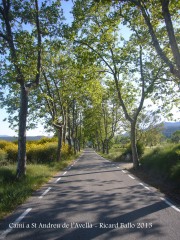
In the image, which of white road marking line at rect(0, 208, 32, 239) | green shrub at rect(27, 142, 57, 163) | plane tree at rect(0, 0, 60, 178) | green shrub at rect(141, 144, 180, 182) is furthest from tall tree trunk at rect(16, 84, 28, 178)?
green shrub at rect(27, 142, 57, 163)

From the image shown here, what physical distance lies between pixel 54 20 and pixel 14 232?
10.6 m

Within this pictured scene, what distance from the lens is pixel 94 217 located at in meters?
7.05

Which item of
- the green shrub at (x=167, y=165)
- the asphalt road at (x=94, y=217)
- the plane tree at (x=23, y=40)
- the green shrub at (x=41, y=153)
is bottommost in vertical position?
the asphalt road at (x=94, y=217)

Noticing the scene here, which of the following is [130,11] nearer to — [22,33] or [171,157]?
[22,33]

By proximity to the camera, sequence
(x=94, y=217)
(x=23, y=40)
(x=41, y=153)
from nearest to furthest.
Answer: (x=94, y=217) < (x=23, y=40) < (x=41, y=153)

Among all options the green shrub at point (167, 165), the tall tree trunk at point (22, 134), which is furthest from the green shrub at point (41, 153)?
the green shrub at point (167, 165)

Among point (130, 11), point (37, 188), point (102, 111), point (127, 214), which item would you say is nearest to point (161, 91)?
point (130, 11)

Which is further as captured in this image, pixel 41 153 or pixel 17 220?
pixel 41 153

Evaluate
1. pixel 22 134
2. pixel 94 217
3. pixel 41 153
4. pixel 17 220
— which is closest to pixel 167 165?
pixel 22 134

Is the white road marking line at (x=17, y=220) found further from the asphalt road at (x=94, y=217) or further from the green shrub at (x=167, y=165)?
the green shrub at (x=167, y=165)

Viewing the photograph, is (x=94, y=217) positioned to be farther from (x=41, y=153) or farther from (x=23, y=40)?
(x=41, y=153)

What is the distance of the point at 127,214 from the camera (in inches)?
289

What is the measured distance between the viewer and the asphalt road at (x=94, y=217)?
18.9ft

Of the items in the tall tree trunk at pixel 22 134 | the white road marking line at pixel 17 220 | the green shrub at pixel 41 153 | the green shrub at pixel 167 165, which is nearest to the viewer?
the white road marking line at pixel 17 220
